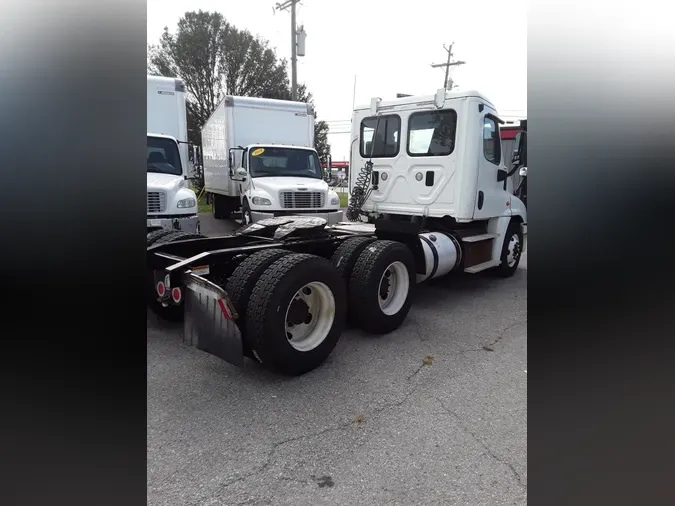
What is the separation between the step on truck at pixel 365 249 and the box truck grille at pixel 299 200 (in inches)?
138

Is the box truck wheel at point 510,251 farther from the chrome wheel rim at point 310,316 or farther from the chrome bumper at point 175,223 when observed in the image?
the chrome bumper at point 175,223

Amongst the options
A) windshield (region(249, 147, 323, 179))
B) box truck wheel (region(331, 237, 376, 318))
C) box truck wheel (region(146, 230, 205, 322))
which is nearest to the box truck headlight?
windshield (region(249, 147, 323, 179))

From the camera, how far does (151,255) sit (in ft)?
15.0

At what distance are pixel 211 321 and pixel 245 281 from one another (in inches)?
16.5

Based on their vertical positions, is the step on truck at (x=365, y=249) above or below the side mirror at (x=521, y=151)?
below

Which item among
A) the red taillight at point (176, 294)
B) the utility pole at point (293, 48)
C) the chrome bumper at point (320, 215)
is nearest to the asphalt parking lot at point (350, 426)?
the red taillight at point (176, 294)

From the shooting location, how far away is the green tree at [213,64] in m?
22.6

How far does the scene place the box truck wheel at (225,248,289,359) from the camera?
3613 mm

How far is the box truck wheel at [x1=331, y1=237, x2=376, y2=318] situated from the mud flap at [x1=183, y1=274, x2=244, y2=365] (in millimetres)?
1560

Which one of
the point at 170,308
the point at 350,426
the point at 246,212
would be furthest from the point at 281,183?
the point at 350,426
